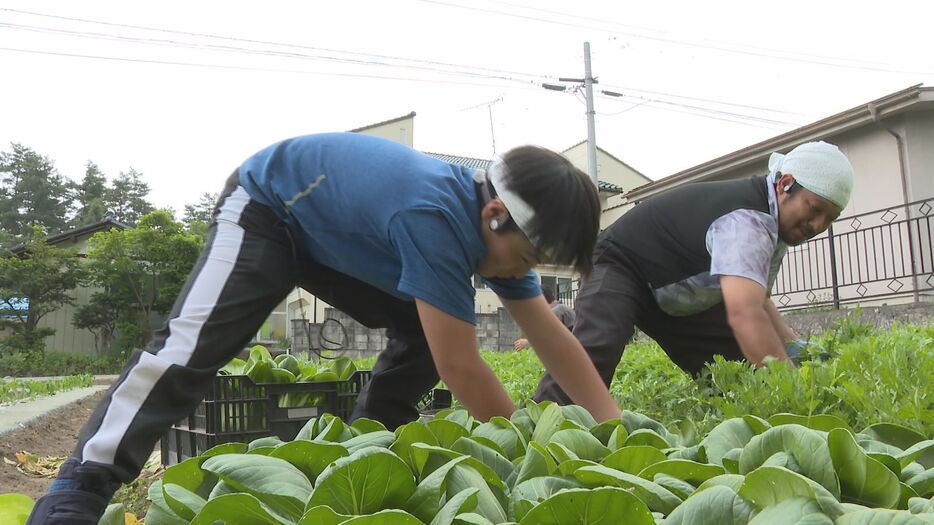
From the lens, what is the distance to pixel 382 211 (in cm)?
192

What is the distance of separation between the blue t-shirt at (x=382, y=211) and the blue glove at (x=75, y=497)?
0.79 metres

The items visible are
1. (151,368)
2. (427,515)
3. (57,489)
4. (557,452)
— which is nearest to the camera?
(427,515)

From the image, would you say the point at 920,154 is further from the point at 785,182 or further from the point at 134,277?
the point at 134,277

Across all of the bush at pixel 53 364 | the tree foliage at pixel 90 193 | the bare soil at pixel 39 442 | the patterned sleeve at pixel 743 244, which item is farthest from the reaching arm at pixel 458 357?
the tree foliage at pixel 90 193

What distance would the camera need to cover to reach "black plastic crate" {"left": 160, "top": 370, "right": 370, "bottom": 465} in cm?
293

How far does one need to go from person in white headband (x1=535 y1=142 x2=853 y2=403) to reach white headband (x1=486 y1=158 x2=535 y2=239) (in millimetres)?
1027

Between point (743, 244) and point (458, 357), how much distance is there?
140 centimetres

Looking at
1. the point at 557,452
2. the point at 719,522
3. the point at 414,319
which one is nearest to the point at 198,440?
the point at 414,319

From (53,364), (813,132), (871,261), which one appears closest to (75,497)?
(871,261)

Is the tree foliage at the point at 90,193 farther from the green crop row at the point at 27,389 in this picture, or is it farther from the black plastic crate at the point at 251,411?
the black plastic crate at the point at 251,411

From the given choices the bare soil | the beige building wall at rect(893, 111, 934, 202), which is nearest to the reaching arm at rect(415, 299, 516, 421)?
the bare soil

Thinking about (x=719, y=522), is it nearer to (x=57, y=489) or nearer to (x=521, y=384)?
(x=57, y=489)

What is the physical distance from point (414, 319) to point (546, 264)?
30.8 inches

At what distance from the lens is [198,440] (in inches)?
123
